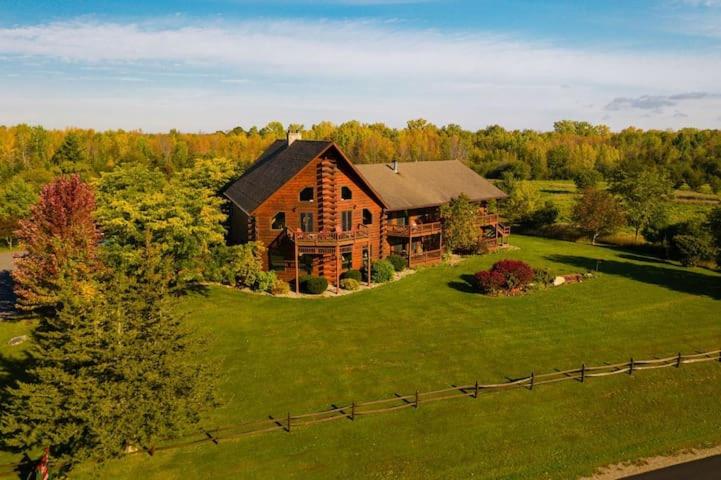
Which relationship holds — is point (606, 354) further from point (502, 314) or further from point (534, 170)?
point (534, 170)

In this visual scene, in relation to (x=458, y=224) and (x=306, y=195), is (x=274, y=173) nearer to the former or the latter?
(x=306, y=195)

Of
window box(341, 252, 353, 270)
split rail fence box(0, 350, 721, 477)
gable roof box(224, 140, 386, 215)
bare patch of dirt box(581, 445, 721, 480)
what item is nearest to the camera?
bare patch of dirt box(581, 445, 721, 480)

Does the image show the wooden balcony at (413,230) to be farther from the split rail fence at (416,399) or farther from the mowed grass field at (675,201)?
the mowed grass field at (675,201)

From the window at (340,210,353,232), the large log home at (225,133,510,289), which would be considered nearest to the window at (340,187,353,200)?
the large log home at (225,133,510,289)

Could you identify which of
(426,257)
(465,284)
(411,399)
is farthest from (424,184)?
(411,399)

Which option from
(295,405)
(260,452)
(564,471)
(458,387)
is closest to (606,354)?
(458,387)

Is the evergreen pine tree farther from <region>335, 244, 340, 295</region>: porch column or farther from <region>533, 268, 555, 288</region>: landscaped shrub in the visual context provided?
<region>533, 268, 555, 288</region>: landscaped shrub
